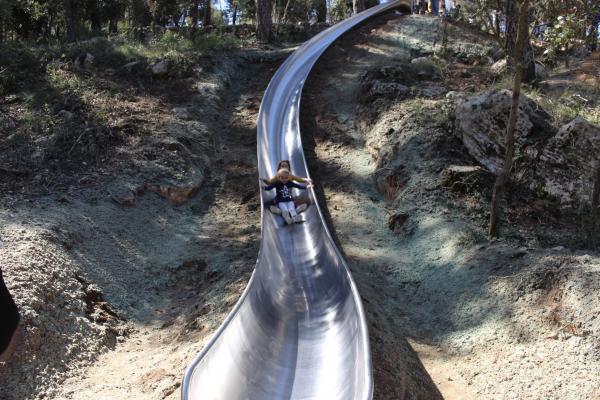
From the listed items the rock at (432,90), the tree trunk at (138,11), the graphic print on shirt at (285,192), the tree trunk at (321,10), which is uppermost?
the tree trunk at (321,10)

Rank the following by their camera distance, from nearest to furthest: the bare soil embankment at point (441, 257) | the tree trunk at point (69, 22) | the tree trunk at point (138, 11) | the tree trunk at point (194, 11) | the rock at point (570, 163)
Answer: the bare soil embankment at point (441, 257) → the rock at point (570, 163) → the tree trunk at point (69, 22) → the tree trunk at point (138, 11) → the tree trunk at point (194, 11)

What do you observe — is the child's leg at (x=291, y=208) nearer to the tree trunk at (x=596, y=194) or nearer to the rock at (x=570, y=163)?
the rock at (x=570, y=163)

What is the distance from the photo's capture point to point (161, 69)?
13414 mm

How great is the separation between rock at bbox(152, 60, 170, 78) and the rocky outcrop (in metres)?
7.21

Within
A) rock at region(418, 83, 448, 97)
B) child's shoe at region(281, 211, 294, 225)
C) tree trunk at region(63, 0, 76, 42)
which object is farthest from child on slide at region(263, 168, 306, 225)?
tree trunk at region(63, 0, 76, 42)

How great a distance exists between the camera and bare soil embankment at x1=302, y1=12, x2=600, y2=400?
16.7ft

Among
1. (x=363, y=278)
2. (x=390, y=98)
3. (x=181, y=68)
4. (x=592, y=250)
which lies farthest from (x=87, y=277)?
(x=181, y=68)

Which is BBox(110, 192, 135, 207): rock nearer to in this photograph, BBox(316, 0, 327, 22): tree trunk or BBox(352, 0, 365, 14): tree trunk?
BBox(352, 0, 365, 14): tree trunk

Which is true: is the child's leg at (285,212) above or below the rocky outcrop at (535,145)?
below

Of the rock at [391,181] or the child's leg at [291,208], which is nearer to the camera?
the child's leg at [291,208]

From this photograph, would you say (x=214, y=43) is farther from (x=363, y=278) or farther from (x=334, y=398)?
(x=334, y=398)

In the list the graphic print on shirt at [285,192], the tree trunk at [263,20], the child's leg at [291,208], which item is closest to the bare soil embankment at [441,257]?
the child's leg at [291,208]

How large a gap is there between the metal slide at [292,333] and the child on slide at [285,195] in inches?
5.4

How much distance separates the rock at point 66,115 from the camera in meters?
10.3
